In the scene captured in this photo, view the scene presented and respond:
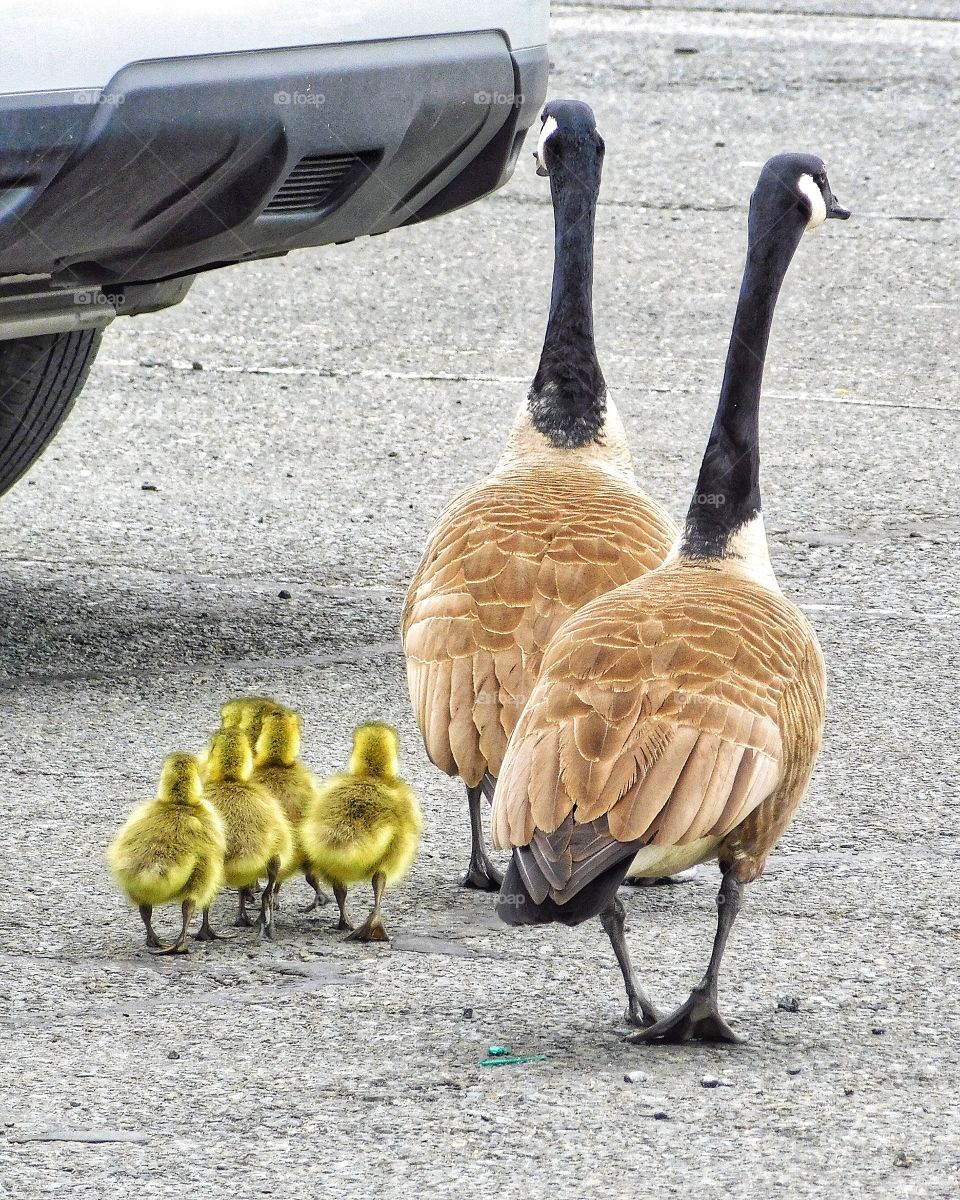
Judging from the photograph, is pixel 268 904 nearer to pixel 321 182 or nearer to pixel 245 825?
pixel 245 825

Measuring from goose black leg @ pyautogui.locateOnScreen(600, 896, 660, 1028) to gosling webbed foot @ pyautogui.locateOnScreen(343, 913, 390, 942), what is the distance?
0.56m

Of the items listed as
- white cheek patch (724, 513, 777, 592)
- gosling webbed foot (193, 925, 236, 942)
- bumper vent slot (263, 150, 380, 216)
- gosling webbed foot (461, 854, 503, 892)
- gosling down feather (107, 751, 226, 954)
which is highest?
bumper vent slot (263, 150, 380, 216)

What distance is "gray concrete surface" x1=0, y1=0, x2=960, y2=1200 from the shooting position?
10.2ft

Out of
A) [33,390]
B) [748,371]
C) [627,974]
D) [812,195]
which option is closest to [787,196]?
[812,195]

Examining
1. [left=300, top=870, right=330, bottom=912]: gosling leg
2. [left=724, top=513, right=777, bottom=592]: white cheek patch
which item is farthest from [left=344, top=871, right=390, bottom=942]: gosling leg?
[left=724, top=513, right=777, bottom=592]: white cheek patch

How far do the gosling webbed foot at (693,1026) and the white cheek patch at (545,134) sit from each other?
8.20 ft

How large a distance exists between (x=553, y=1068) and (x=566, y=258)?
2.44 m

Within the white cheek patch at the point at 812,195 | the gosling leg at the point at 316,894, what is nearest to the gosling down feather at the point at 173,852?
the gosling leg at the point at 316,894

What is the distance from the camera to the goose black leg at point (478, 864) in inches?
164

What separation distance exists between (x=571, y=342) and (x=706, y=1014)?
86.1 inches

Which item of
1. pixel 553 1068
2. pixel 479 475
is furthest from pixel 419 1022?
pixel 479 475

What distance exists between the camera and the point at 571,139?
16.7ft

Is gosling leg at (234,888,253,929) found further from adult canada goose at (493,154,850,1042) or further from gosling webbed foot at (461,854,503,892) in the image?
adult canada goose at (493,154,850,1042)

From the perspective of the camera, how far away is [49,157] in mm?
4395
